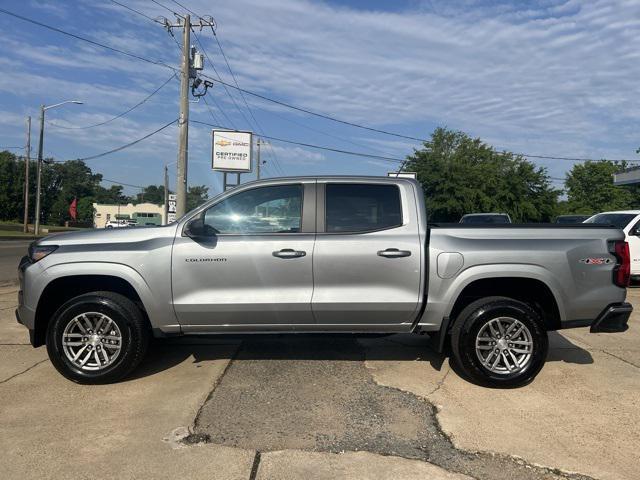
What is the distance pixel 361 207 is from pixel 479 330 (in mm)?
1565

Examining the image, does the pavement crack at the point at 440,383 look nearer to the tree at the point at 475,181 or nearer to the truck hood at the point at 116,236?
the truck hood at the point at 116,236

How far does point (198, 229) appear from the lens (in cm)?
480

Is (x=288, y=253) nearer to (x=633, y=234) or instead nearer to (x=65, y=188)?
(x=633, y=234)

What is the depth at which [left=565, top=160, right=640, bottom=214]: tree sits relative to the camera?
6781 centimetres

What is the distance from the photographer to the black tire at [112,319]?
479cm

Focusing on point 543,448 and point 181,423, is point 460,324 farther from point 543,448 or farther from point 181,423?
point 181,423

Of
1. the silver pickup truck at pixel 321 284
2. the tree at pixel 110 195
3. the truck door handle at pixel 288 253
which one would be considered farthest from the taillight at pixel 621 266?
the tree at pixel 110 195

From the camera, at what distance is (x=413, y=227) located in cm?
495

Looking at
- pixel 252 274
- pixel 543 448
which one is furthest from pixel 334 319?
pixel 543 448

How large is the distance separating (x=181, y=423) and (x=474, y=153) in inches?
2104

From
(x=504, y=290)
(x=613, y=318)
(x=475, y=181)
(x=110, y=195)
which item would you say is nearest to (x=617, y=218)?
(x=613, y=318)

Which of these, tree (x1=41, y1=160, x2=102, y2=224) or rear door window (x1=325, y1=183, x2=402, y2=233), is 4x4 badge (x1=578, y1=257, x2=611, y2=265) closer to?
rear door window (x1=325, y1=183, x2=402, y2=233)

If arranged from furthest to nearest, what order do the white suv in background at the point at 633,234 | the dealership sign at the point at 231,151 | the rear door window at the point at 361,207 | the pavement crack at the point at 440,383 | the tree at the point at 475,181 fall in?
the tree at the point at 475,181 < the dealership sign at the point at 231,151 < the white suv in background at the point at 633,234 < the rear door window at the point at 361,207 < the pavement crack at the point at 440,383

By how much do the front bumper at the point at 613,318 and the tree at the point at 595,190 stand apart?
67.1m
